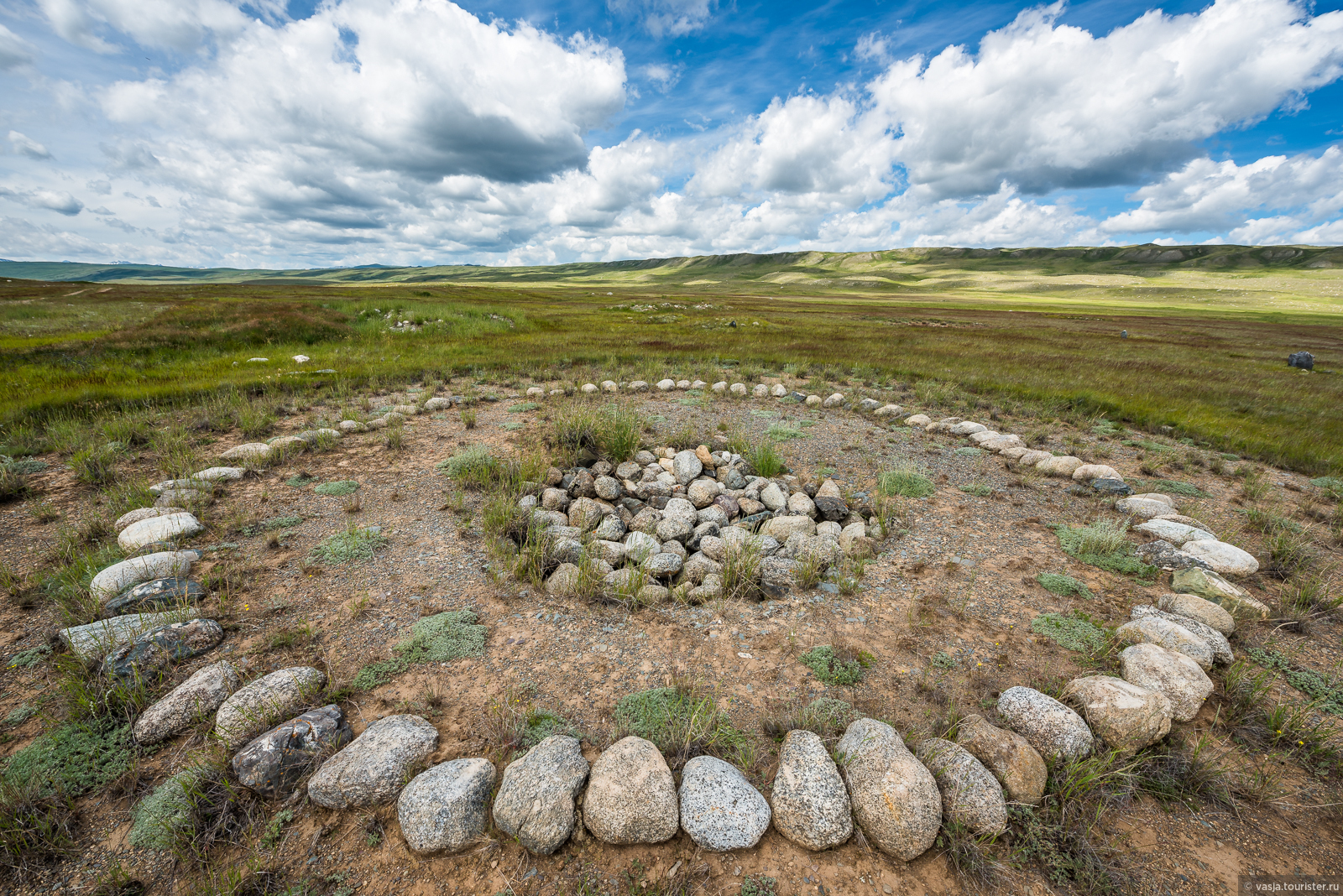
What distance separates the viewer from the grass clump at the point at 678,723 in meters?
3.38

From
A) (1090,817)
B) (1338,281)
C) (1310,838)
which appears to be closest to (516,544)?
(1090,817)

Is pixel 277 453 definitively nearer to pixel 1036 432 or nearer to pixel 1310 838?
pixel 1310 838

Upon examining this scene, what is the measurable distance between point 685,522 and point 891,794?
389 centimetres

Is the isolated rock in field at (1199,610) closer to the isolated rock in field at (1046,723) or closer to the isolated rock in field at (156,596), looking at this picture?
the isolated rock in field at (1046,723)

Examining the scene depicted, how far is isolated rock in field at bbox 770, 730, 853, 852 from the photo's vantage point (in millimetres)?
2859

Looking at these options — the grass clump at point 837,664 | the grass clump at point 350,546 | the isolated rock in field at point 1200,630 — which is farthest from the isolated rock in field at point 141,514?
the isolated rock in field at point 1200,630

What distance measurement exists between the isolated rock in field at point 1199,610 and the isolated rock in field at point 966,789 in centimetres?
339

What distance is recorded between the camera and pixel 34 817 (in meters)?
2.60

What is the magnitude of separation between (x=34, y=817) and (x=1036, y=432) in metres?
14.8

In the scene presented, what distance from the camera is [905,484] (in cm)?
776

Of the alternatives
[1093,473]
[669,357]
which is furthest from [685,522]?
[669,357]

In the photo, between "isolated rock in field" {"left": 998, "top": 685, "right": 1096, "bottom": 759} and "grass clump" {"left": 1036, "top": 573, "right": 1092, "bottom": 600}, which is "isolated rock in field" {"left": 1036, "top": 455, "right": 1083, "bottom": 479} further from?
"isolated rock in field" {"left": 998, "top": 685, "right": 1096, "bottom": 759}

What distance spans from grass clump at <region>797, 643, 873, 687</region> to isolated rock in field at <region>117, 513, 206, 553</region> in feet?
23.0

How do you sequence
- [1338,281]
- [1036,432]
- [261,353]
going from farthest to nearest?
[1338,281] → [261,353] → [1036,432]
